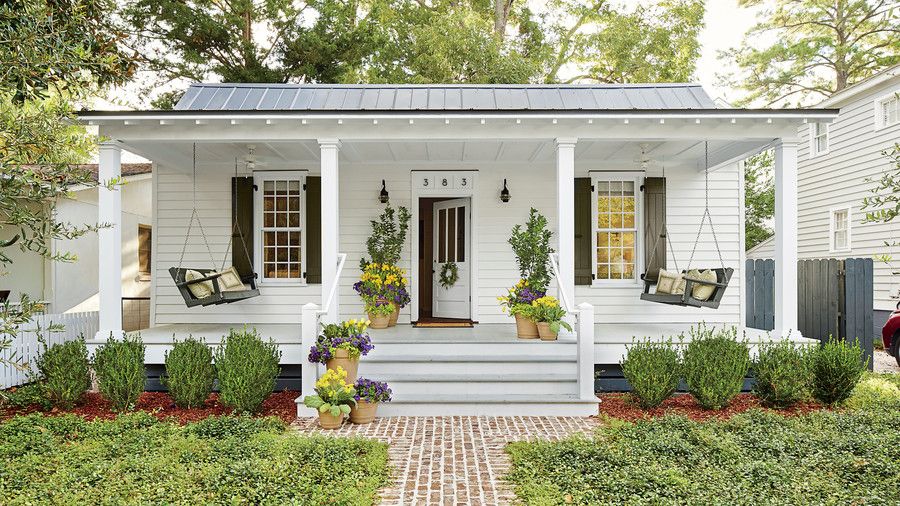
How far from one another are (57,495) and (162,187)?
6209 millimetres

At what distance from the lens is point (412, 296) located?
29.1 ft

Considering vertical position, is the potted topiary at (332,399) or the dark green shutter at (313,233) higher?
the dark green shutter at (313,233)

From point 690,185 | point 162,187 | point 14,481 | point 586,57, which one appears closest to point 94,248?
point 162,187

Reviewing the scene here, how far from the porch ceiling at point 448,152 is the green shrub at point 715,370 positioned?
2.54 m

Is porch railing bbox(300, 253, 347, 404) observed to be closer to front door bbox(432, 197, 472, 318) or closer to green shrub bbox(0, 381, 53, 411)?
green shrub bbox(0, 381, 53, 411)

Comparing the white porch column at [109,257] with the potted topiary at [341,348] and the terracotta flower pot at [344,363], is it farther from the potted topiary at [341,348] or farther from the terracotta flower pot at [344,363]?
the terracotta flower pot at [344,363]

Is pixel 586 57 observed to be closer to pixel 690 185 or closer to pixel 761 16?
pixel 761 16

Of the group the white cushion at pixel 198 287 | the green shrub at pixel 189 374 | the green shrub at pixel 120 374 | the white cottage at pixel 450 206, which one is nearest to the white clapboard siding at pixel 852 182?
the white cottage at pixel 450 206

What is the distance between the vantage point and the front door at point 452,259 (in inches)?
360

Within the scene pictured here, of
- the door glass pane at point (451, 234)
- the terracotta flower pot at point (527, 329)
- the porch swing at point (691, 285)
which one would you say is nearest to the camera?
the terracotta flower pot at point (527, 329)

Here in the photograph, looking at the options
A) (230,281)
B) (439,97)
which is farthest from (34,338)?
(439,97)

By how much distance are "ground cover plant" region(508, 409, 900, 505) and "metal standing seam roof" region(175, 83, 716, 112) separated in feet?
15.7

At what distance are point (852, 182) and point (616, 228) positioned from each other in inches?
309

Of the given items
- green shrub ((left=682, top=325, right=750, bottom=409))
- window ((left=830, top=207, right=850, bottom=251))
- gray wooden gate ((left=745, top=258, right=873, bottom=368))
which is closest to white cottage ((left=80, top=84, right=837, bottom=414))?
gray wooden gate ((left=745, top=258, right=873, bottom=368))
